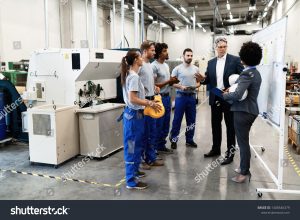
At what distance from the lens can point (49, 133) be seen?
3590mm

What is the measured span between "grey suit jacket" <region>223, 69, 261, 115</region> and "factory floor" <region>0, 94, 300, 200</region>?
29.7 inches

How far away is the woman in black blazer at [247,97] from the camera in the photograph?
2.70 metres

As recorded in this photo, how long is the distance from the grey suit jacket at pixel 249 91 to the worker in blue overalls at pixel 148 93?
3.08ft

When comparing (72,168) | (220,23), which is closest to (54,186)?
(72,168)

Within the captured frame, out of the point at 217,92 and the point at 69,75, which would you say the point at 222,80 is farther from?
the point at 69,75

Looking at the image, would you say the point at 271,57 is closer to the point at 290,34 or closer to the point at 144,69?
the point at 144,69

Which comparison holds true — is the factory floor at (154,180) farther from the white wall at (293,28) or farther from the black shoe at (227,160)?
the white wall at (293,28)

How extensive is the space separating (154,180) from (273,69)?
5.58ft

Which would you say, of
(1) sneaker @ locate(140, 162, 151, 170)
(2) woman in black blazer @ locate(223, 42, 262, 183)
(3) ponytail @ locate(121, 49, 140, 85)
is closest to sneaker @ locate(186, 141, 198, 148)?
(1) sneaker @ locate(140, 162, 151, 170)

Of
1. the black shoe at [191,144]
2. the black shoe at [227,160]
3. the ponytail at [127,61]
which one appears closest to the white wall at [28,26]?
the black shoe at [191,144]

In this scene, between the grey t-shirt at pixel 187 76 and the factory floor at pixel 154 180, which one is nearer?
the factory floor at pixel 154 180

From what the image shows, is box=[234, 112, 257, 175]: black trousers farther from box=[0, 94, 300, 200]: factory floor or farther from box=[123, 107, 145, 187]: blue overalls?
box=[123, 107, 145, 187]: blue overalls

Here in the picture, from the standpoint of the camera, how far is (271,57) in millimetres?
2881

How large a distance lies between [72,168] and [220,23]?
11.9m
